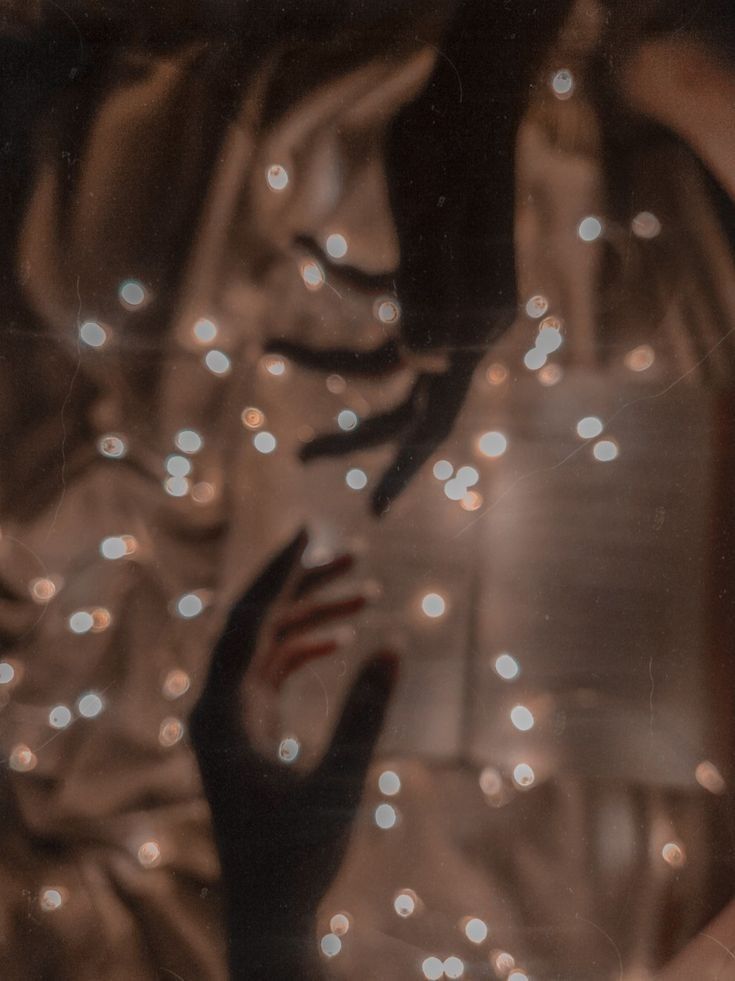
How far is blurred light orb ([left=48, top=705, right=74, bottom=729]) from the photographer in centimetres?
53

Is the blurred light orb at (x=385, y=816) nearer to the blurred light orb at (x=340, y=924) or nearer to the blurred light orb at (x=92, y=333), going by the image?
the blurred light orb at (x=340, y=924)

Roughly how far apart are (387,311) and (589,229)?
0.50 feet

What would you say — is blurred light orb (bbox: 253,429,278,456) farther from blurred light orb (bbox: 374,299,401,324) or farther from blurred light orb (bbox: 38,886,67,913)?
blurred light orb (bbox: 38,886,67,913)

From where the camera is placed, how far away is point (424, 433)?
529 millimetres

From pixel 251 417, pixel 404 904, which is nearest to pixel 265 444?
pixel 251 417

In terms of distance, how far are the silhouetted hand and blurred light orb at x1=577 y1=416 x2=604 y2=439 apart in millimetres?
194

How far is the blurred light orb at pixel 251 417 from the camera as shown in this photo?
53 centimetres

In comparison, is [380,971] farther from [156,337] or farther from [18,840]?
[156,337]

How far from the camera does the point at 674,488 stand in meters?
0.52

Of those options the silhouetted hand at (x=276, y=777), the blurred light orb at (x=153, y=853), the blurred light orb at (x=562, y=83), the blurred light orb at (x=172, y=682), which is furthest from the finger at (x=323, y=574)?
the blurred light orb at (x=562, y=83)

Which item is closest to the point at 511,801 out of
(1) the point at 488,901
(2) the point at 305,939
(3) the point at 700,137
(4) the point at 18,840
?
(1) the point at 488,901

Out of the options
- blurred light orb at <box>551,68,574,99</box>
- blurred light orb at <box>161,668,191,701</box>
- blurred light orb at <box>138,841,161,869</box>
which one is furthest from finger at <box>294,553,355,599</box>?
blurred light orb at <box>551,68,574,99</box>

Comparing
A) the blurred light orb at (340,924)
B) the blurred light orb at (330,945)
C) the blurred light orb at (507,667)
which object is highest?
the blurred light orb at (507,667)

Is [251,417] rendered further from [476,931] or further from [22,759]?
[476,931]
